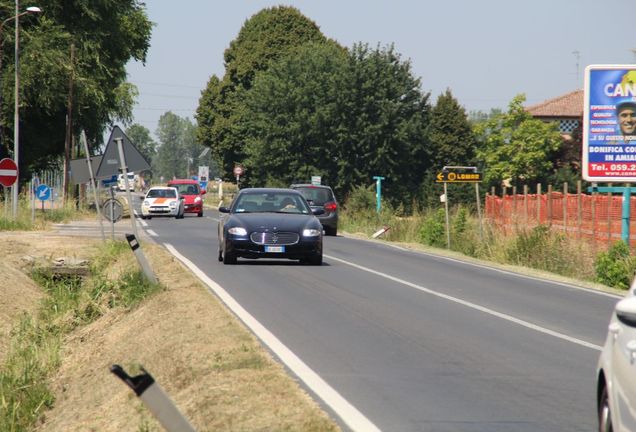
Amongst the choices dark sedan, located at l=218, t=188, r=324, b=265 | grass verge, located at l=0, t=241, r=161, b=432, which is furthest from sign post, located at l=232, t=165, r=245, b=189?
dark sedan, located at l=218, t=188, r=324, b=265

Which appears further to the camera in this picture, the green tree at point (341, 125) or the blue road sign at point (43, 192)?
the green tree at point (341, 125)

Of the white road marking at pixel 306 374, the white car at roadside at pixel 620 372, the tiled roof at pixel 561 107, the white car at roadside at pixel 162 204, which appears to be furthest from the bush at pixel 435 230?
the tiled roof at pixel 561 107

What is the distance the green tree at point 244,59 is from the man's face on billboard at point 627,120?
5798 cm

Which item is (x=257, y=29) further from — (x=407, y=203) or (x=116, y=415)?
(x=116, y=415)

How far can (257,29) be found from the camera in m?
91.5

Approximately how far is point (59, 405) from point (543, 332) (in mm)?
5326

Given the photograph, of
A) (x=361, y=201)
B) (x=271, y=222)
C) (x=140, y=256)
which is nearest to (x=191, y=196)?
(x=361, y=201)

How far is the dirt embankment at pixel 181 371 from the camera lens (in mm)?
8062

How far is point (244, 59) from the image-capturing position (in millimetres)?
91375

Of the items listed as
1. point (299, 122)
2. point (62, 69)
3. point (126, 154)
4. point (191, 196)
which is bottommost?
point (191, 196)

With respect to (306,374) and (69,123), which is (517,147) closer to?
(69,123)

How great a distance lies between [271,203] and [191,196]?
126 ft

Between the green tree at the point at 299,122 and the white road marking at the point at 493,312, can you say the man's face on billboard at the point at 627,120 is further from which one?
the green tree at the point at 299,122

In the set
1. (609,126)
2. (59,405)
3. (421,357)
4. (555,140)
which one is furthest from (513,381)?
(555,140)
